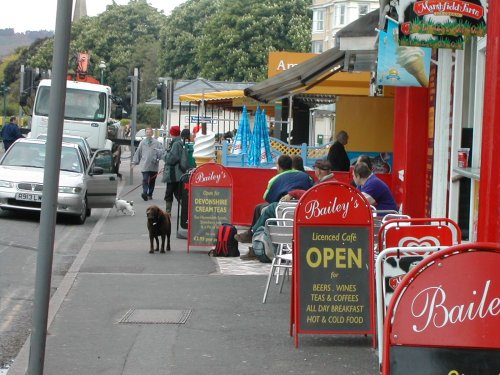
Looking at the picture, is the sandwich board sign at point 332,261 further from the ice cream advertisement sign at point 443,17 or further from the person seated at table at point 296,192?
the person seated at table at point 296,192

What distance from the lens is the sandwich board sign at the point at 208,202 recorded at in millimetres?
15516

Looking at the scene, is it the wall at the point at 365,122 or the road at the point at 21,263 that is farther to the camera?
the wall at the point at 365,122

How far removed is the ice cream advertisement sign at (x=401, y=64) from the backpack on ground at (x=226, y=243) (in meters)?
3.18

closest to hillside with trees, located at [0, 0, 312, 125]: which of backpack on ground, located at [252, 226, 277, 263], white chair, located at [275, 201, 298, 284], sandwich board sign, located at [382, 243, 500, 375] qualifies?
backpack on ground, located at [252, 226, 277, 263]

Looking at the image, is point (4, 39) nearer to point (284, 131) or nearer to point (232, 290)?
point (284, 131)

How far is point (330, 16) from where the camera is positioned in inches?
3440

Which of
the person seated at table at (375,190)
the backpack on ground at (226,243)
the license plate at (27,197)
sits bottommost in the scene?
the backpack on ground at (226,243)

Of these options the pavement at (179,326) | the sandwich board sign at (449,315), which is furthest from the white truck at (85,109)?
the sandwich board sign at (449,315)

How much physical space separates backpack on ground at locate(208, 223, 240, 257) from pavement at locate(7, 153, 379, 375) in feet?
0.69

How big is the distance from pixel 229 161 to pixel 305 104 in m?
18.8

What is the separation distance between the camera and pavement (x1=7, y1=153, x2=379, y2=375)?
320 inches

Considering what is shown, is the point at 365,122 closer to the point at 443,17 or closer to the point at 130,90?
the point at 130,90

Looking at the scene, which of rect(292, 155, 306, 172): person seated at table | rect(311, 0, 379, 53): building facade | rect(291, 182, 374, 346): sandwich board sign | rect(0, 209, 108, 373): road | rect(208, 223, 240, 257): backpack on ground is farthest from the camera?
rect(311, 0, 379, 53): building facade

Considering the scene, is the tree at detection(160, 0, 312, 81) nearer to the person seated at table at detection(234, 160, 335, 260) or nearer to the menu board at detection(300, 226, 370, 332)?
the person seated at table at detection(234, 160, 335, 260)
